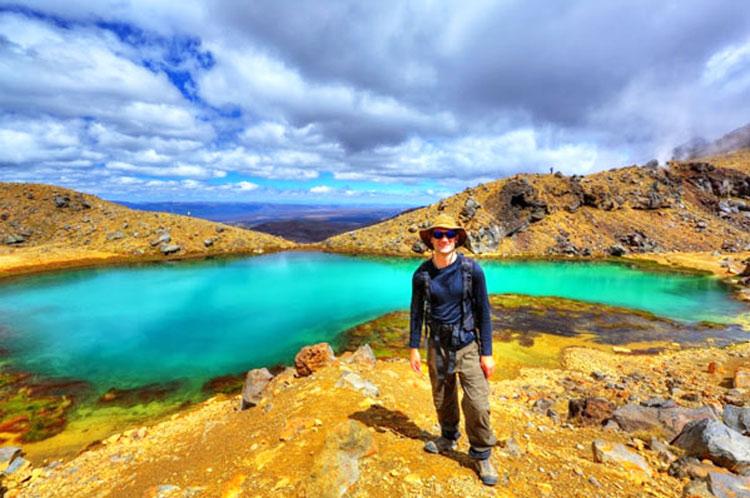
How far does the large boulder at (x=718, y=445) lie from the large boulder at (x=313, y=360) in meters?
9.48

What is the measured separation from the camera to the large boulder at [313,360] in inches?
475

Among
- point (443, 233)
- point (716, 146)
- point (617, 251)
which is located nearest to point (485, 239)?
point (617, 251)

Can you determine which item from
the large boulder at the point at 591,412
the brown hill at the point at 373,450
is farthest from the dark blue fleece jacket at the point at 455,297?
the large boulder at the point at 591,412

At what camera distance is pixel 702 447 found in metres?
6.33

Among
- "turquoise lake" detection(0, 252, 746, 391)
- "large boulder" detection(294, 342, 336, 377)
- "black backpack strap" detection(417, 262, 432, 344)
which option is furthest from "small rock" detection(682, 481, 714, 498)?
"turquoise lake" detection(0, 252, 746, 391)

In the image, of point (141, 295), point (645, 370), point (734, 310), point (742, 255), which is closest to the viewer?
point (645, 370)

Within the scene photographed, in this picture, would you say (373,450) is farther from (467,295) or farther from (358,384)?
(358,384)

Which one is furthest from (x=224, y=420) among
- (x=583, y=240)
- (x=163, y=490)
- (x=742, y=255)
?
(x=742, y=255)

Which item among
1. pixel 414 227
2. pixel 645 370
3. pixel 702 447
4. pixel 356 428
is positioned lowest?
pixel 645 370

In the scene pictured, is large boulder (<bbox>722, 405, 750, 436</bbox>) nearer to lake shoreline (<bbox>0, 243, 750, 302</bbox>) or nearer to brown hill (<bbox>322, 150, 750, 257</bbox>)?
lake shoreline (<bbox>0, 243, 750, 302</bbox>)

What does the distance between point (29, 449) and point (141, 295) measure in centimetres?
2576

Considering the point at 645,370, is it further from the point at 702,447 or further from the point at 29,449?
the point at 29,449

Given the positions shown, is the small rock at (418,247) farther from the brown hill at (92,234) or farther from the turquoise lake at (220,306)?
the brown hill at (92,234)

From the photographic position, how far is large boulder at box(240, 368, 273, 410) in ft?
37.2
